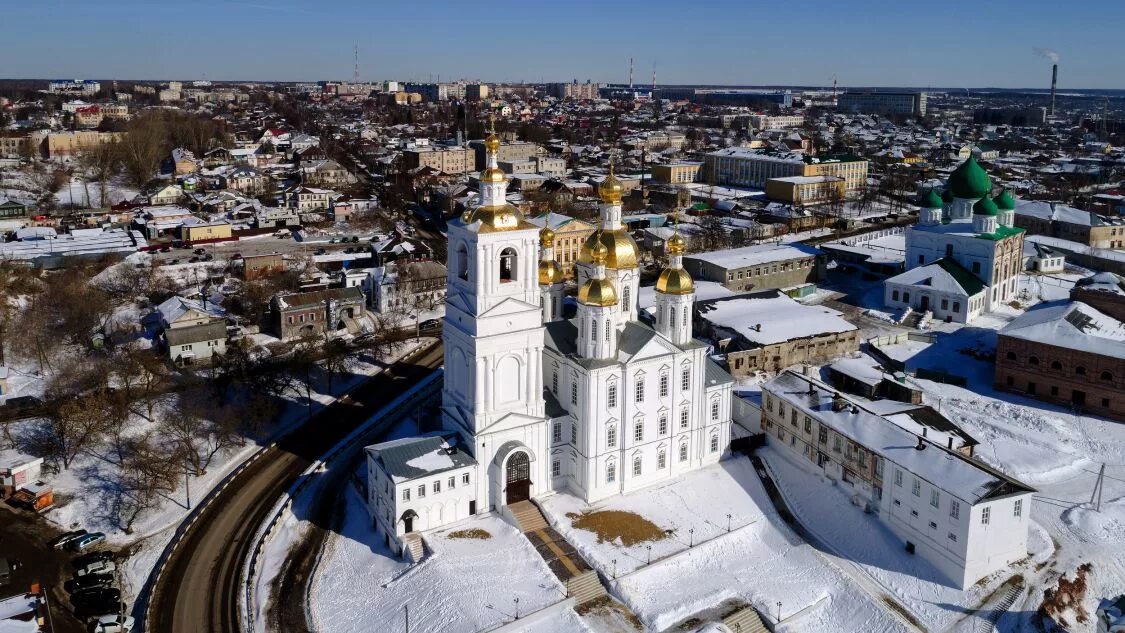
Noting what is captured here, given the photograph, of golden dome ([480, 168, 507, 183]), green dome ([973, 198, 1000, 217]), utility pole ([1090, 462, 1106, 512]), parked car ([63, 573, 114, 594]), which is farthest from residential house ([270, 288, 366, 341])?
green dome ([973, 198, 1000, 217])

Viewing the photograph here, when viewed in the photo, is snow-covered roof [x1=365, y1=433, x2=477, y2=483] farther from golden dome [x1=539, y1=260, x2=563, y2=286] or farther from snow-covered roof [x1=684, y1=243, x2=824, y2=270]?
snow-covered roof [x1=684, y1=243, x2=824, y2=270]

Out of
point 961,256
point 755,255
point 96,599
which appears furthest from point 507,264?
point 961,256

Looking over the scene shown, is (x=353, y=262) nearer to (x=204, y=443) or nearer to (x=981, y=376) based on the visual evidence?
(x=204, y=443)

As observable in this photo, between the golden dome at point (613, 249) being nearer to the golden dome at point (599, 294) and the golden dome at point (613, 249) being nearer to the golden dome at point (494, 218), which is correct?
the golden dome at point (599, 294)

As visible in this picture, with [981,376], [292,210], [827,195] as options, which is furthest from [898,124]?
[981,376]

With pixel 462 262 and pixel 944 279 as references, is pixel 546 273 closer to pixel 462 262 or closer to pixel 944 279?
pixel 462 262

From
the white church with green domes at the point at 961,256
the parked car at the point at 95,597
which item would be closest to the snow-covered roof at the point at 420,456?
the parked car at the point at 95,597
